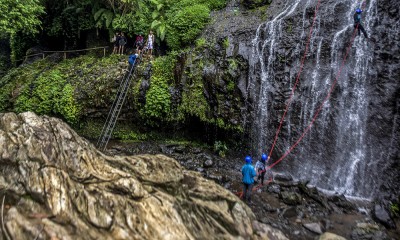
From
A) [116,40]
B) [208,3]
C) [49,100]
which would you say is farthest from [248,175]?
[208,3]

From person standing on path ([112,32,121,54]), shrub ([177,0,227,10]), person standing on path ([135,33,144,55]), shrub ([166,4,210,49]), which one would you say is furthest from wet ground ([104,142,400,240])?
shrub ([177,0,227,10])

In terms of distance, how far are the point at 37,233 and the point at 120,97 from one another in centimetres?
988

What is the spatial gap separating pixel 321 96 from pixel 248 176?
19.2 feet

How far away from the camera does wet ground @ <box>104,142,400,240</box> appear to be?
798 centimetres

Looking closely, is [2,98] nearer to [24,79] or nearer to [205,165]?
[24,79]

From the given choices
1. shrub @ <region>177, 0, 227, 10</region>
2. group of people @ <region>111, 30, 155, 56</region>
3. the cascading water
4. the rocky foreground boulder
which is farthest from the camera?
shrub @ <region>177, 0, 227, 10</region>

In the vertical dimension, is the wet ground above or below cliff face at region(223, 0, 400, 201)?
below

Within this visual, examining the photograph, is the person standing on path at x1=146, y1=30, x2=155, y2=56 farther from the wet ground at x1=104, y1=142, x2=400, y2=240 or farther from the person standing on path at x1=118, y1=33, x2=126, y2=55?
the wet ground at x1=104, y1=142, x2=400, y2=240

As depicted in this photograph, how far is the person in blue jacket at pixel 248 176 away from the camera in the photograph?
8492 millimetres

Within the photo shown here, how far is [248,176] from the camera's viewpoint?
8.64 m

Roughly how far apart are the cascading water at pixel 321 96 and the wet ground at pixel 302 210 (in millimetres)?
1416

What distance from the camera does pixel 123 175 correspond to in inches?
257

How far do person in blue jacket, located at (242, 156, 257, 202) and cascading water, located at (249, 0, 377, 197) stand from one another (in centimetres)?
372

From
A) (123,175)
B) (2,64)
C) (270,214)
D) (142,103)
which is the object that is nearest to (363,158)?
(270,214)
